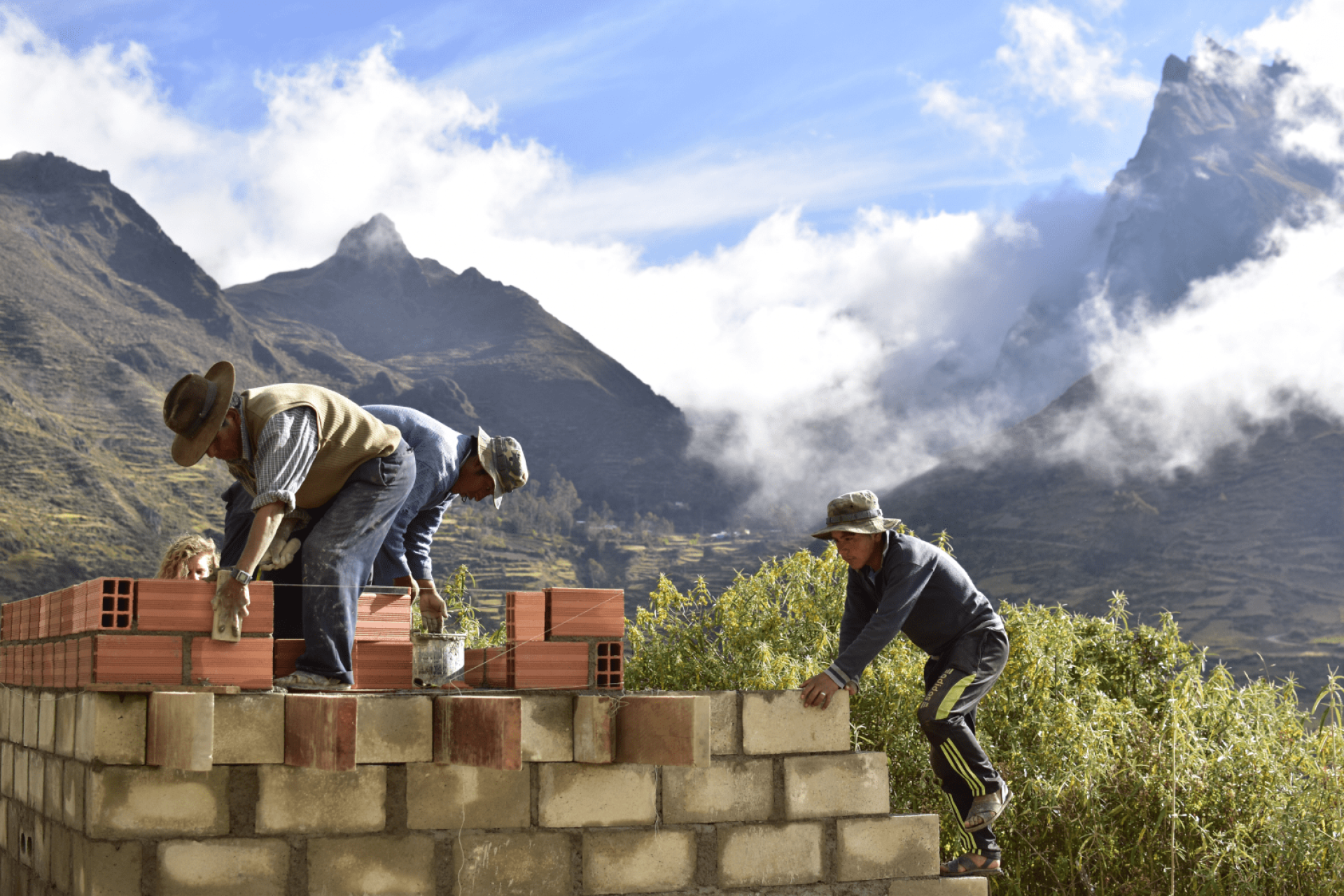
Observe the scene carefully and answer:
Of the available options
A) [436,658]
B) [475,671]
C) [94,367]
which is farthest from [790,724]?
[94,367]

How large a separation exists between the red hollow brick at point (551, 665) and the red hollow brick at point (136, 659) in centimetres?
118

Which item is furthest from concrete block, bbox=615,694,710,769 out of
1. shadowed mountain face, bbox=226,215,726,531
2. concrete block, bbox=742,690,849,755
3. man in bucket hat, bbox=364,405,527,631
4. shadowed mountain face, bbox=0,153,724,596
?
shadowed mountain face, bbox=226,215,726,531

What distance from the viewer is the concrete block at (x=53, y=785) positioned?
4.08 metres

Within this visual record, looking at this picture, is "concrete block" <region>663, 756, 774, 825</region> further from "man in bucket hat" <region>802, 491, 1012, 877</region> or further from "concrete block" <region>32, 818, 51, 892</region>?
"concrete block" <region>32, 818, 51, 892</region>

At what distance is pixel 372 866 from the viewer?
3906 mm

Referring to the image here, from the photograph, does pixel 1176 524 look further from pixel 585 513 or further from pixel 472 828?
pixel 472 828

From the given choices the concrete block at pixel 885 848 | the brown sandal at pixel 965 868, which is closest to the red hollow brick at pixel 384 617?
the concrete block at pixel 885 848

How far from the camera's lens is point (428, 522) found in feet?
18.5

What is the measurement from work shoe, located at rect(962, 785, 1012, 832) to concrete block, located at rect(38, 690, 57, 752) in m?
3.69

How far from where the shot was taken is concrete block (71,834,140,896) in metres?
3.61

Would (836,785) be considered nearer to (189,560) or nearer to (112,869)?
(112,869)

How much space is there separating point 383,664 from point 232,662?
4.01ft

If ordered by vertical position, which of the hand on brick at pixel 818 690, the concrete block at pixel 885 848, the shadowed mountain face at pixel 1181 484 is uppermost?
the shadowed mountain face at pixel 1181 484

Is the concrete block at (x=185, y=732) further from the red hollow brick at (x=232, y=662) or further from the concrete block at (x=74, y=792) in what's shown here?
the concrete block at (x=74, y=792)
